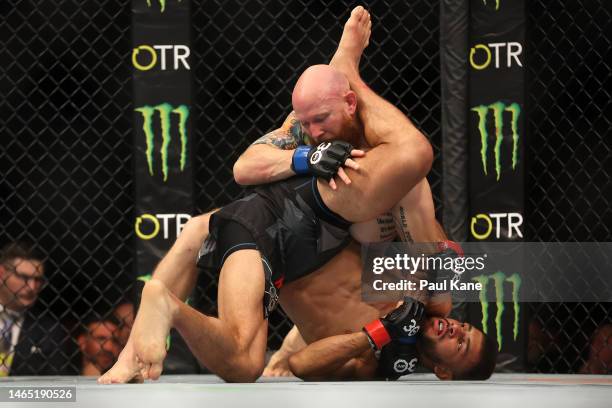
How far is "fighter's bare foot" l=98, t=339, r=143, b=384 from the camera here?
1900 mm

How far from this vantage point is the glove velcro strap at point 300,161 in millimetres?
1996

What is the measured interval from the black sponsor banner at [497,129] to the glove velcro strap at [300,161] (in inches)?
39.5

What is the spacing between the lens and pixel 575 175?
10.2 ft

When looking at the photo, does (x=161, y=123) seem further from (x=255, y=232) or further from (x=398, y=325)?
(x=398, y=325)

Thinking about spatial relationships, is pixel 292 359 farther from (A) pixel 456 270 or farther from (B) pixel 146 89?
(B) pixel 146 89

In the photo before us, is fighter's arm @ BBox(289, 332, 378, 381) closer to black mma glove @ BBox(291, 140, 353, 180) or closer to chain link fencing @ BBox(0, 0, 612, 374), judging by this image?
black mma glove @ BBox(291, 140, 353, 180)

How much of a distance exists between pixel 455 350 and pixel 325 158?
0.50 meters

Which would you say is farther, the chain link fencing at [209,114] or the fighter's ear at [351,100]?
the chain link fencing at [209,114]

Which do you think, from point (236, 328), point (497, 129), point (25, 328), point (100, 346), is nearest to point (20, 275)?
point (25, 328)

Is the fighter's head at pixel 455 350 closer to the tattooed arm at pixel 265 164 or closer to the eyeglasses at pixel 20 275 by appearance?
the tattooed arm at pixel 265 164

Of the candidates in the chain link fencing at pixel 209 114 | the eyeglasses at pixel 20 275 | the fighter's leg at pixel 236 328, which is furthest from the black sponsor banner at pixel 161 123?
the fighter's leg at pixel 236 328

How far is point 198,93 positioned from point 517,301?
1244 millimetres

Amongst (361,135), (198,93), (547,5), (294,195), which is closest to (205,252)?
(294,195)

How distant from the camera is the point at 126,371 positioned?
192 cm
